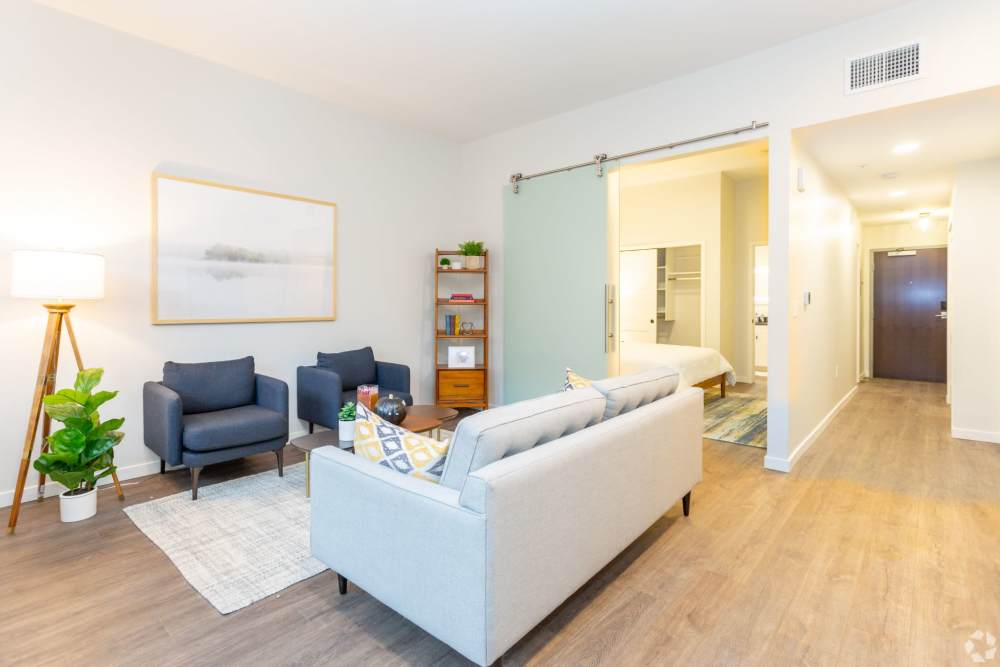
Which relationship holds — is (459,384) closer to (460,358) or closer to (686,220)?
(460,358)

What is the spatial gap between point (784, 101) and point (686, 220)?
3.75 meters

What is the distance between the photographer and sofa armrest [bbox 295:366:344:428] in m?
3.89

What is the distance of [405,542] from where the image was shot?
164 centimetres

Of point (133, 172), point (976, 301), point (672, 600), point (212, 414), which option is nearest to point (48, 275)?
point (133, 172)

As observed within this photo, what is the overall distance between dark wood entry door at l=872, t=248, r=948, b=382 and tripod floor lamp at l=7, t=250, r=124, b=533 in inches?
375

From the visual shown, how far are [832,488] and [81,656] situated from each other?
3897 mm

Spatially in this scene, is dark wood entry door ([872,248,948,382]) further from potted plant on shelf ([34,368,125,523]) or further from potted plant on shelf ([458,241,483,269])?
potted plant on shelf ([34,368,125,523])

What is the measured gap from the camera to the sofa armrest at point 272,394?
3.50m

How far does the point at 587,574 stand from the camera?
1.91 meters

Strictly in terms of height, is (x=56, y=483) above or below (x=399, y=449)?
below

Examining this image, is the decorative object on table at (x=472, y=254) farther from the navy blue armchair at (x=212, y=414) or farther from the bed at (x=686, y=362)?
the navy blue armchair at (x=212, y=414)

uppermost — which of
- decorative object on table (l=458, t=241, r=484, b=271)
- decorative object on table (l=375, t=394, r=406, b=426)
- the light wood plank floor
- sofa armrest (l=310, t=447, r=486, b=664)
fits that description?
decorative object on table (l=458, t=241, r=484, b=271)

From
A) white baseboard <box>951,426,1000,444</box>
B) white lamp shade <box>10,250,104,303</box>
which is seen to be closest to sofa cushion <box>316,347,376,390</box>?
white lamp shade <box>10,250,104,303</box>

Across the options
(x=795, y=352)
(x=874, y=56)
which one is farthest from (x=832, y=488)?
(x=874, y=56)
